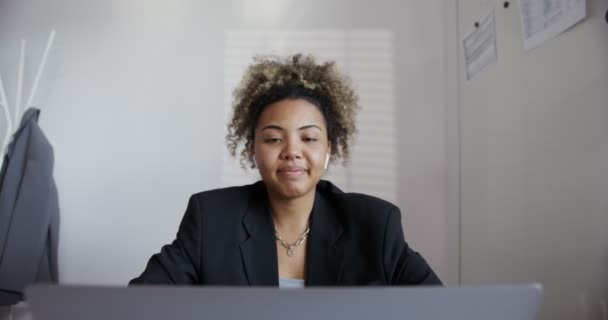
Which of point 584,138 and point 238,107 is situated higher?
point 238,107

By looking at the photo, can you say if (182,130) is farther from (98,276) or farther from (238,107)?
(238,107)

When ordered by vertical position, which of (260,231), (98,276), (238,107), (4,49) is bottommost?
(98,276)

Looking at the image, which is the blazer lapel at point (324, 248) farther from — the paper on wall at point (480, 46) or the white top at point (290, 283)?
the paper on wall at point (480, 46)

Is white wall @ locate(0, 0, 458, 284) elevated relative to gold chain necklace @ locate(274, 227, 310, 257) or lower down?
elevated

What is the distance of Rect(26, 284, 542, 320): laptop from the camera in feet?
1.27

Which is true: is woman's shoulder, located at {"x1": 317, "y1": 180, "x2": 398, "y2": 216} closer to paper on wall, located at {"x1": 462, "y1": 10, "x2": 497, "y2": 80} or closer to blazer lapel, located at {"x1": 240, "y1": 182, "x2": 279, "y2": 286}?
blazer lapel, located at {"x1": 240, "y1": 182, "x2": 279, "y2": 286}

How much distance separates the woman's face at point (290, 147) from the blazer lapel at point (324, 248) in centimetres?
8

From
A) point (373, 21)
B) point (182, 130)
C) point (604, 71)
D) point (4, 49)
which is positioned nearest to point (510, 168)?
point (604, 71)

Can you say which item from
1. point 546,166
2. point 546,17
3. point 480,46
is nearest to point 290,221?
point 546,166

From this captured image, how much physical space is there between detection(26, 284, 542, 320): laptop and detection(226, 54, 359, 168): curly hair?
0.82m

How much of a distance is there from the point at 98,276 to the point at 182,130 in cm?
80

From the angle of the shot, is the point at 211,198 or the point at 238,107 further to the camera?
the point at 238,107

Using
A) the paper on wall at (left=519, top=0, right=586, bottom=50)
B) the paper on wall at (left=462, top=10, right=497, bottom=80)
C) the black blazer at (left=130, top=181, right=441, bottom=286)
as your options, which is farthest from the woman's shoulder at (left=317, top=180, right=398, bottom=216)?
the paper on wall at (left=462, top=10, right=497, bottom=80)

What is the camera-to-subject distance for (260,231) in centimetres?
111
